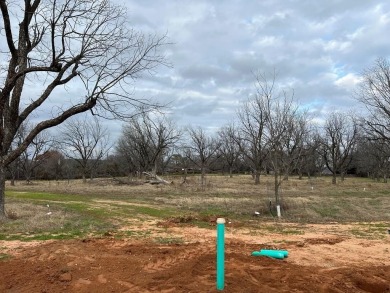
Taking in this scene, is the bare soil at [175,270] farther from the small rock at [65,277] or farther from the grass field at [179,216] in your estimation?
the grass field at [179,216]

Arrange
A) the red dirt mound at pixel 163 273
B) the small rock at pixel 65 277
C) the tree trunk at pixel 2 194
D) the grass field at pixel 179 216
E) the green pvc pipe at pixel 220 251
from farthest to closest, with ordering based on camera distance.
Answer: the tree trunk at pixel 2 194, the grass field at pixel 179 216, the small rock at pixel 65 277, the red dirt mound at pixel 163 273, the green pvc pipe at pixel 220 251

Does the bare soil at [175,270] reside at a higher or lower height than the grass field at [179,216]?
higher

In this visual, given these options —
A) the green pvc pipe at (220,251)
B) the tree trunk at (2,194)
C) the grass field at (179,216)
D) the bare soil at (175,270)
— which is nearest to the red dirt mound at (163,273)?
the bare soil at (175,270)

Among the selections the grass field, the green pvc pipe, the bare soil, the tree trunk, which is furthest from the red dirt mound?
the tree trunk

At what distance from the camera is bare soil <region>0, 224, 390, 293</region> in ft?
16.8

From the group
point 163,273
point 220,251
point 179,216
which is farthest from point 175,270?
point 179,216

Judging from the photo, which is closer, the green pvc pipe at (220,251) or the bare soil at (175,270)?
the green pvc pipe at (220,251)

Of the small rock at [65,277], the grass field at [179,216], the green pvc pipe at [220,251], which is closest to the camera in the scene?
the green pvc pipe at [220,251]

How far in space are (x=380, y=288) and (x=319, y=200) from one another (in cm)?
1908

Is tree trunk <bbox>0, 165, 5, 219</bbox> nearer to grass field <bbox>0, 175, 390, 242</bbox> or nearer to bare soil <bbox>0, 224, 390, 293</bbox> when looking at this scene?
grass field <bbox>0, 175, 390, 242</bbox>

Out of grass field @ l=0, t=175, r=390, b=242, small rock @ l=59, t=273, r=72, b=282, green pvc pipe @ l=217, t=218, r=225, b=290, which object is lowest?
grass field @ l=0, t=175, r=390, b=242

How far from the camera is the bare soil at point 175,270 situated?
202 inches

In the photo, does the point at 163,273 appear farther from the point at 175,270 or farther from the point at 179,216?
the point at 179,216

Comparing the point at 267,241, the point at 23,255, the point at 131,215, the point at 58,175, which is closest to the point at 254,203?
the point at 131,215
